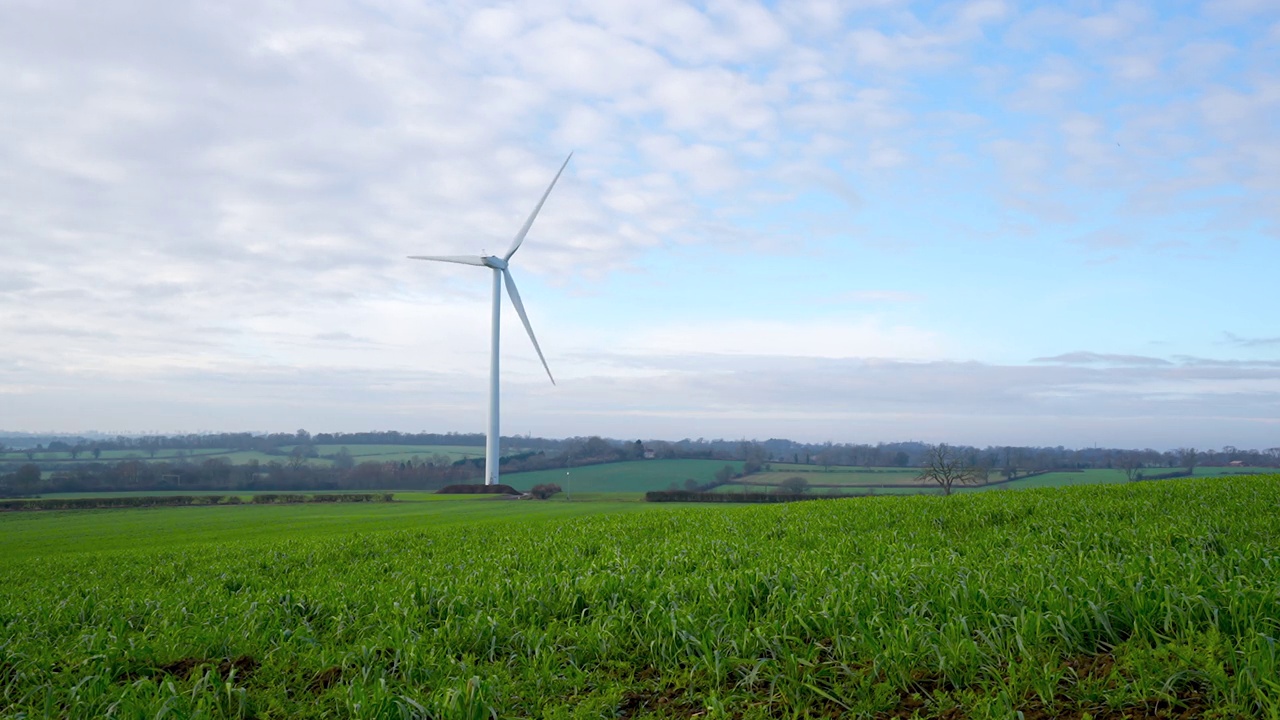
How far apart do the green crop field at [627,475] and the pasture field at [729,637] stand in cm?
7643

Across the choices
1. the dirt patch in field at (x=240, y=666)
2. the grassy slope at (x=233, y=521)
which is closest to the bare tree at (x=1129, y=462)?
the grassy slope at (x=233, y=521)

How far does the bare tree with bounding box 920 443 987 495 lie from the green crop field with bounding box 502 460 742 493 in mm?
33923

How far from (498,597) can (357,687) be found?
9.12 ft

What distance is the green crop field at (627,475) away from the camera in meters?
90.9

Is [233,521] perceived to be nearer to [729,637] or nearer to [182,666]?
[182,666]

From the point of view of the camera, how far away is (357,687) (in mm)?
5465

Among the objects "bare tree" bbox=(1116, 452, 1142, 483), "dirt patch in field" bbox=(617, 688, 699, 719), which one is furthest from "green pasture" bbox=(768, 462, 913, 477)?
"dirt patch in field" bbox=(617, 688, 699, 719)

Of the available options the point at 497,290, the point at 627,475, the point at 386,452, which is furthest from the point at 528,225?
the point at 386,452

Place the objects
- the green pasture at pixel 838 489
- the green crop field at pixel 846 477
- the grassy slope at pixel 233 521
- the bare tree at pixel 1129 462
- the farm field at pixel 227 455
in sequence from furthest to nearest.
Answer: the farm field at pixel 227 455 < the green crop field at pixel 846 477 < the green pasture at pixel 838 489 < the bare tree at pixel 1129 462 < the grassy slope at pixel 233 521

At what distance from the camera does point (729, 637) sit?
5.98m

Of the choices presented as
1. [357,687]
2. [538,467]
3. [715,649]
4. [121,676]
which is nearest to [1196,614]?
[715,649]

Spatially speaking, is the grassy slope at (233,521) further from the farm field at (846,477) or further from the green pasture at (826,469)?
the green pasture at (826,469)

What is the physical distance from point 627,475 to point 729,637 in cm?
9535

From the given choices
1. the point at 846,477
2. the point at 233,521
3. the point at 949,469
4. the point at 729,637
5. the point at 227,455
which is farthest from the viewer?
the point at 227,455
